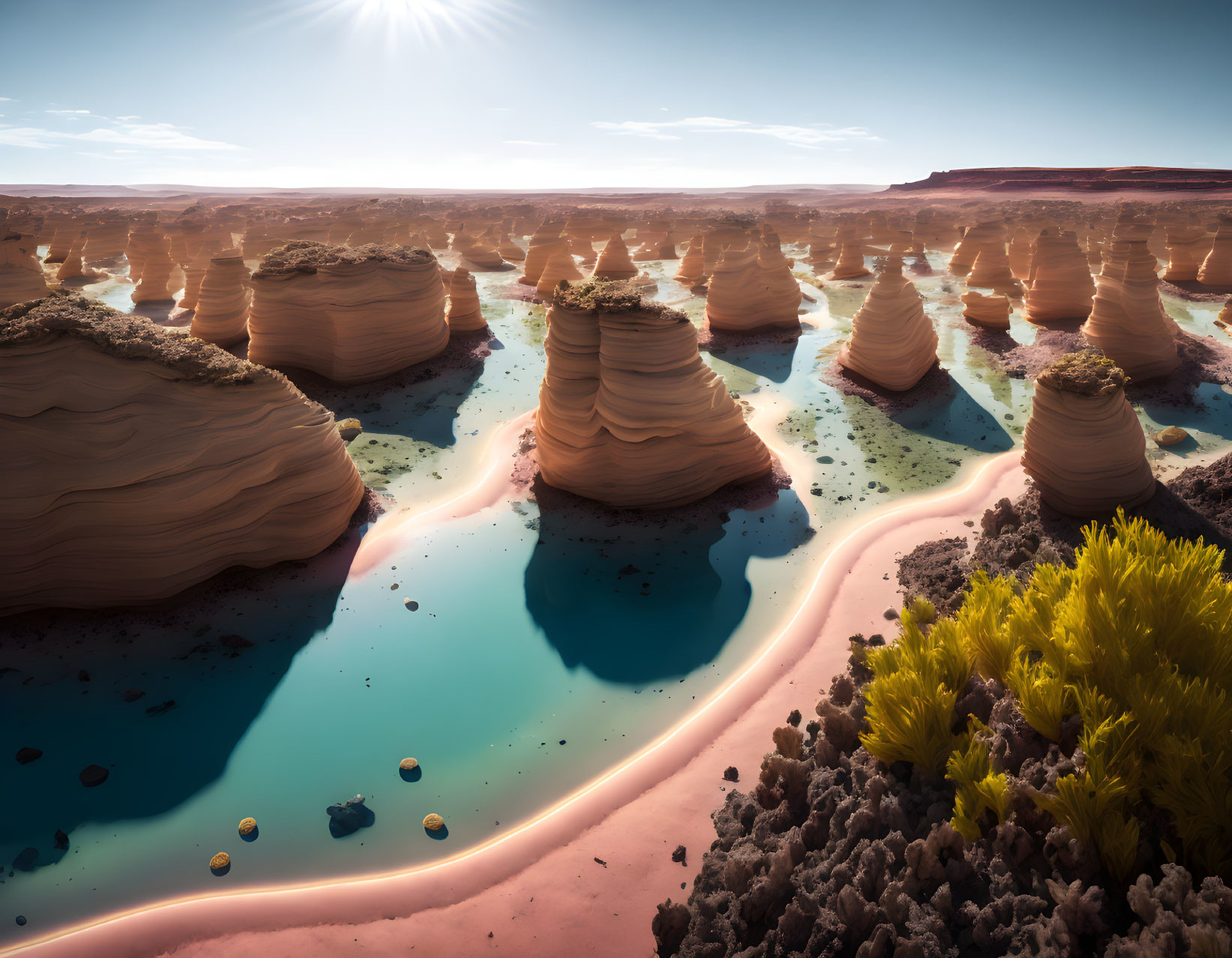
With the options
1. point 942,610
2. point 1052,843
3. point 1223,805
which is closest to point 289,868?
point 1052,843

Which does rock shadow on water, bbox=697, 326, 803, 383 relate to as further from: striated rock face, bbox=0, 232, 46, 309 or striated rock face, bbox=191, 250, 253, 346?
striated rock face, bbox=0, 232, 46, 309

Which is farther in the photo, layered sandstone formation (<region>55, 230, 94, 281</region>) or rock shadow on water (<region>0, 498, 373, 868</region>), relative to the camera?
layered sandstone formation (<region>55, 230, 94, 281</region>)

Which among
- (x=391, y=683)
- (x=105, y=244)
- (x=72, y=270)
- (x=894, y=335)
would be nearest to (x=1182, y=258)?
(x=894, y=335)

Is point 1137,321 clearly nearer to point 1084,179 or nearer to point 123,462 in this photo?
point 123,462

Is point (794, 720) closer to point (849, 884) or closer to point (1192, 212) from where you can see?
point (849, 884)

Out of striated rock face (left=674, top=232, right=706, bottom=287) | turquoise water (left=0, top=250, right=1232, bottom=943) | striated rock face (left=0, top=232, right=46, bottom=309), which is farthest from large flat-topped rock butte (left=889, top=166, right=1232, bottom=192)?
striated rock face (left=0, top=232, right=46, bottom=309)

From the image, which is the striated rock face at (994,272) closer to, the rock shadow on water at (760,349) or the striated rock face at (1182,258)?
the striated rock face at (1182,258)
